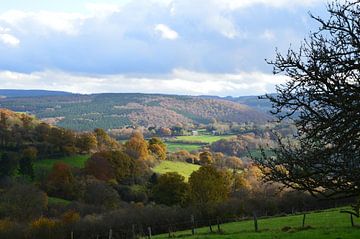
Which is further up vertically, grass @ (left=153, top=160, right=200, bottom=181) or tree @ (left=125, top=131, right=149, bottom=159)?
tree @ (left=125, top=131, right=149, bottom=159)

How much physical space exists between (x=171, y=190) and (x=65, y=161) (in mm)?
32278

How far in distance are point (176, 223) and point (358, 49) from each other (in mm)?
49257

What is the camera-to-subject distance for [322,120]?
10539mm

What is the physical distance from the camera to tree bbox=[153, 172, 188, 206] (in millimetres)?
78500

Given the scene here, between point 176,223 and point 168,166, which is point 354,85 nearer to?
point 176,223

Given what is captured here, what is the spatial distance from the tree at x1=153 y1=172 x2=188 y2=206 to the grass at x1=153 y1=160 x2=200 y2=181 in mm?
20909

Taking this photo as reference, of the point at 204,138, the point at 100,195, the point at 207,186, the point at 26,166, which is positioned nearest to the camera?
the point at 207,186

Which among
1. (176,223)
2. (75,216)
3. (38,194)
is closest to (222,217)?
(176,223)

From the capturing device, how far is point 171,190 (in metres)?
79.4

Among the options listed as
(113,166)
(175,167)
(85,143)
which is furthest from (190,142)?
(113,166)

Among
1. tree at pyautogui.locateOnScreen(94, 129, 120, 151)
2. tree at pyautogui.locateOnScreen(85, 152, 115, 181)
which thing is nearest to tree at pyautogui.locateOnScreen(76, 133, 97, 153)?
tree at pyautogui.locateOnScreen(94, 129, 120, 151)

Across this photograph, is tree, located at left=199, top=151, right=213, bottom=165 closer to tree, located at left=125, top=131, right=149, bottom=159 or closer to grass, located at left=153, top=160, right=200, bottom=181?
grass, located at left=153, top=160, right=200, bottom=181

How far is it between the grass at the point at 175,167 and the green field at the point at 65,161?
17.4 m

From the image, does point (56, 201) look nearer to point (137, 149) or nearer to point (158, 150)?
point (137, 149)
